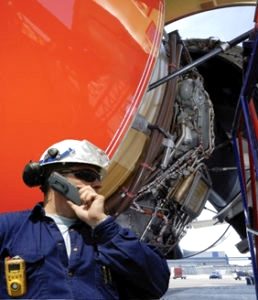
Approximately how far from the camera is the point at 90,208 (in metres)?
1.30

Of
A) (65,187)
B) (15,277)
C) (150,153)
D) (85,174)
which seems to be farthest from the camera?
(150,153)

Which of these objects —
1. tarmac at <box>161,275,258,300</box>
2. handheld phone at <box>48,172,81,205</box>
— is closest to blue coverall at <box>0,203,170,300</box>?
handheld phone at <box>48,172,81,205</box>

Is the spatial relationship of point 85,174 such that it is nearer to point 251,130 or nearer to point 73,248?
point 73,248

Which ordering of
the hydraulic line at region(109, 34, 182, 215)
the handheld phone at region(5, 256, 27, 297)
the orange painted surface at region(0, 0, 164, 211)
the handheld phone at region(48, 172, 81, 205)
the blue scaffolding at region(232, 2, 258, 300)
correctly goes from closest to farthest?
1. the handheld phone at region(5, 256, 27, 297)
2. the handheld phone at region(48, 172, 81, 205)
3. the orange painted surface at region(0, 0, 164, 211)
4. the blue scaffolding at region(232, 2, 258, 300)
5. the hydraulic line at region(109, 34, 182, 215)

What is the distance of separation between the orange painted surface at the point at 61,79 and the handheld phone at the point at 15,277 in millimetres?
974

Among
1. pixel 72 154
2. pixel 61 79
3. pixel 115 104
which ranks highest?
pixel 61 79

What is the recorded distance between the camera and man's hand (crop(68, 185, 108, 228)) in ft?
4.21

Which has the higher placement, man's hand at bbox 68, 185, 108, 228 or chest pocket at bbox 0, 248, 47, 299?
man's hand at bbox 68, 185, 108, 228

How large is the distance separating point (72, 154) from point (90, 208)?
8.1 inches

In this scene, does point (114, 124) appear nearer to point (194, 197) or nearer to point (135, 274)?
point (135, 274)

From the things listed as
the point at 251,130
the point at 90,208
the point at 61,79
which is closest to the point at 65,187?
the point at 90,208

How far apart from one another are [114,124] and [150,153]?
656mm

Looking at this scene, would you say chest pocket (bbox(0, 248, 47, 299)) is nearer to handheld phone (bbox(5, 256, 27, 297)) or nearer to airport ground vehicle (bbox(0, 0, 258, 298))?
handheld phone (bbox(5, 256, 27, 297))

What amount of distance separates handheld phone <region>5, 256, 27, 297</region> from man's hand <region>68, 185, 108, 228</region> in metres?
0.21
